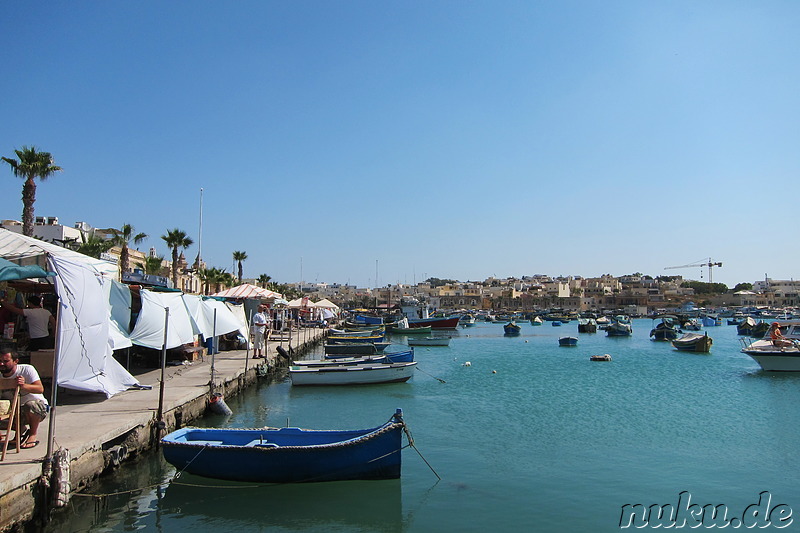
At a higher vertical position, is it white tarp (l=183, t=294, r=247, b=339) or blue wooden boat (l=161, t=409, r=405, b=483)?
white tarp (l=183, t=294, r=247, b=339)

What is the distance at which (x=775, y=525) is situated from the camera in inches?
446

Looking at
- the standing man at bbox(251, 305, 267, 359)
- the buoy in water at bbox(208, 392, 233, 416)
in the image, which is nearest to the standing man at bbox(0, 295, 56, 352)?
the buoy in water at bbox(208, 392, 233, 416)

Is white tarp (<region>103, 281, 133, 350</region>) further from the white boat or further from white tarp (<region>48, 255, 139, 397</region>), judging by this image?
the white boat

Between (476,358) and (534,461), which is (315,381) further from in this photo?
(476,358)

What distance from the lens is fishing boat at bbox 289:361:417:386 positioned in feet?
86.9

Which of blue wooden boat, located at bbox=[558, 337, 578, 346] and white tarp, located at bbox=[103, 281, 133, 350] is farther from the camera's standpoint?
blue wooden boat, located at bbox=[558, 337, 578, 346]

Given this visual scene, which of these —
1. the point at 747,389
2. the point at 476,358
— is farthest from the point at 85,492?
the point at 476,358

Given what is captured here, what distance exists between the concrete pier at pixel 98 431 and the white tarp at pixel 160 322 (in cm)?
143

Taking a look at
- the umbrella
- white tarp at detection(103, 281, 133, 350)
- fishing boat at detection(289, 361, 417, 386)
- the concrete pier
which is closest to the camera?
the concrete pier

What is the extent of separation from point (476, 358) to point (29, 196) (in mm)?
31267

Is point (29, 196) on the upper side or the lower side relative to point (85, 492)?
upper

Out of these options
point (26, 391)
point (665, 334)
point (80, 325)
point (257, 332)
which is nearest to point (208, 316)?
point (257, 332)

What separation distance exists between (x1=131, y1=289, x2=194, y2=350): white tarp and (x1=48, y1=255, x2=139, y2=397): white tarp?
4338 mm

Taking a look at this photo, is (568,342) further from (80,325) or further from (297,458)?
(80,325)
